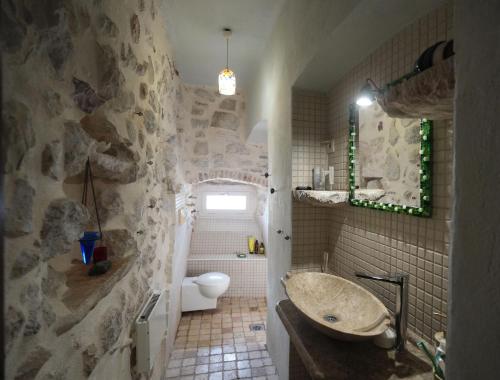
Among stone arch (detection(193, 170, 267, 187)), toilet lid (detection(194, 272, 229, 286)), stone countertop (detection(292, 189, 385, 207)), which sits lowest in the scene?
toilet lid (detection(194, 272, 229, 286))

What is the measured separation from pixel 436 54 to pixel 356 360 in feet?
3.22

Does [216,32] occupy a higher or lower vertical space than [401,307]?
higher

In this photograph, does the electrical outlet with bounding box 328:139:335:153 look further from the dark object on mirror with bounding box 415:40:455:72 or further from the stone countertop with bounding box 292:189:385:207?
the dark object on mirror with bounding box 415:40:455:72

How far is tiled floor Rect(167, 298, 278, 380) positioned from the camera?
1.90 meters

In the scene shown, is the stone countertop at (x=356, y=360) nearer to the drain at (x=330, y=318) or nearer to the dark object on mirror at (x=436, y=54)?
the drain at (x=330, y=318)

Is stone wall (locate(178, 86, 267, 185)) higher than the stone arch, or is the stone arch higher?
stone wall (locate(178, 86, 267, 185))

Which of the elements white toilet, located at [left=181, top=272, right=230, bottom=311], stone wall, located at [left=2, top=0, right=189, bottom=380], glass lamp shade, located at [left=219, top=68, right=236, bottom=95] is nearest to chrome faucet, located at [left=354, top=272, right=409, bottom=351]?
stone wall, located at [left=2, top=0, right=189, bottom=380]

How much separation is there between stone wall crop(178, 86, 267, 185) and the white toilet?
128 centimetres

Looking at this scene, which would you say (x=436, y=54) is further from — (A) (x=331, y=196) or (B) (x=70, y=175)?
(B) (x=70, y=175)

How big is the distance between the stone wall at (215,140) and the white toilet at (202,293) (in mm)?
1280

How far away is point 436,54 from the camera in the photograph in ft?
1.84

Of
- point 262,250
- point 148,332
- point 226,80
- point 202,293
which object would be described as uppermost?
point 226,80

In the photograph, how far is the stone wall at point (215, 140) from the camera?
112 inches

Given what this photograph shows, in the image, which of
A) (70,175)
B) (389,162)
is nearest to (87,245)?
(70,175)
